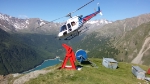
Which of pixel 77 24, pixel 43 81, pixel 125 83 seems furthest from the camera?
pixel 77 24

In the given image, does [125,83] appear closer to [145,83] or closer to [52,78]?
[145,83]

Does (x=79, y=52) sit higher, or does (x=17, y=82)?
(x=79, y=52)

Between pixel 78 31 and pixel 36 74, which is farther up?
pixel 78 31

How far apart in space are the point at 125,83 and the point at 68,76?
11.9 meters

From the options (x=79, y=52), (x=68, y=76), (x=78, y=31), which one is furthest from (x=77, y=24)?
(x=68, y=76)

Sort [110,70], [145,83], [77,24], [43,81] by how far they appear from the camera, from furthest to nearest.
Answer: [110,70] < [77,24] < [145,83] < [43,81]

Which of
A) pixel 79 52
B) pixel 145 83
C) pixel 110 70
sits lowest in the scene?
pixel 145 83

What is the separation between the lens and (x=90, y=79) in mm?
33938

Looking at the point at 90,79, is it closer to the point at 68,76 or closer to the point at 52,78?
the point at 68,76

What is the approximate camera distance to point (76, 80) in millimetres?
33312

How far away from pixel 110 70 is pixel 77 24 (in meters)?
15.5

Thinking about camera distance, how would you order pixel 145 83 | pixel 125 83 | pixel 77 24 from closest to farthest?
pixel 125 83 → pixel 145 83 → pixel 77 24

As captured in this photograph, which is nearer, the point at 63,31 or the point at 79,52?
the point at 63,31

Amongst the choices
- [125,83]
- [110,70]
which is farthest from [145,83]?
[110,70]
